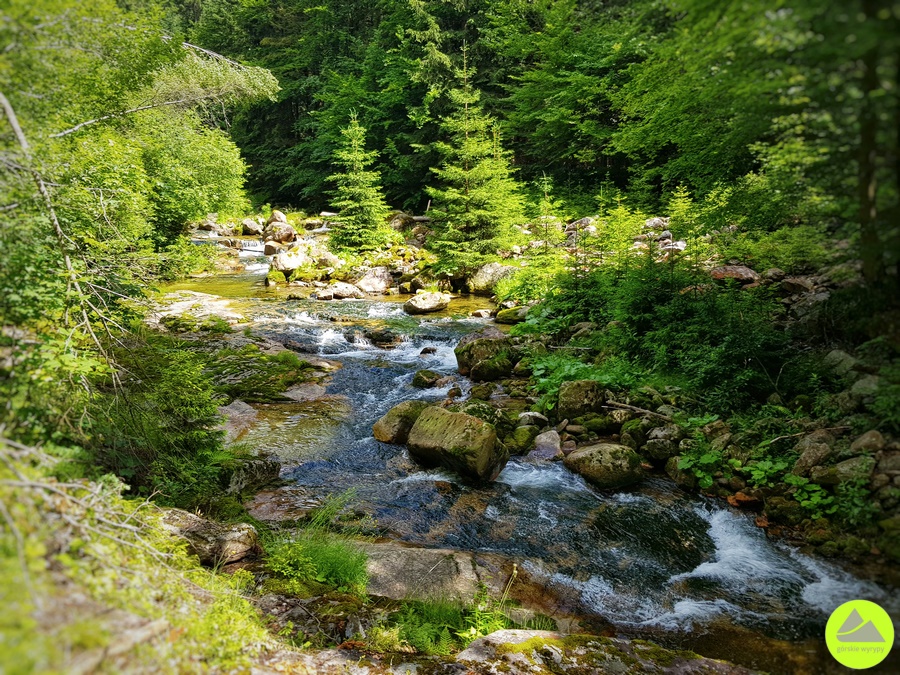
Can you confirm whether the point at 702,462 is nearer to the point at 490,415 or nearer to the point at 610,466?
the point at 610,466

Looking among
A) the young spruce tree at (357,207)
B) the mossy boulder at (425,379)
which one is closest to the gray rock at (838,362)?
the mossy boulder at (425,379)

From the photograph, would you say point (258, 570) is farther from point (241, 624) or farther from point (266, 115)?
point (266, 115)

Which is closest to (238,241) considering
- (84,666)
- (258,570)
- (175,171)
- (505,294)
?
(175,171)

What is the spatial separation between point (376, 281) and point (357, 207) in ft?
15.0

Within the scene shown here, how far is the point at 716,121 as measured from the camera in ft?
17.0

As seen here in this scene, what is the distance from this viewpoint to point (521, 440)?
7445mm

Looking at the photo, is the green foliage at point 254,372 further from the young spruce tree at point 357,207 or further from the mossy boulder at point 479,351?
the young spruce tree at point 357,207

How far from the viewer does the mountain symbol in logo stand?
3047mm

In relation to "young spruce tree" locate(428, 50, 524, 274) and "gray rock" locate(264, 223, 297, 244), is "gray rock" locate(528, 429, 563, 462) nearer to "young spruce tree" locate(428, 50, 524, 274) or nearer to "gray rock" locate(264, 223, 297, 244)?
"young spruce tree" locate(428, 50, 524, 274)

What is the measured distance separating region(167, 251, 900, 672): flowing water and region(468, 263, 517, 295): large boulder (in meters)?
8.93

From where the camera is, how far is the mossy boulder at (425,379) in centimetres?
1006

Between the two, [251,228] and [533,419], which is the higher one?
[251,228]

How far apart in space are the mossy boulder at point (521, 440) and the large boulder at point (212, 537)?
3.87m

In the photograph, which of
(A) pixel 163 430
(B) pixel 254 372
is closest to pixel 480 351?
(B) pixel 254 372
